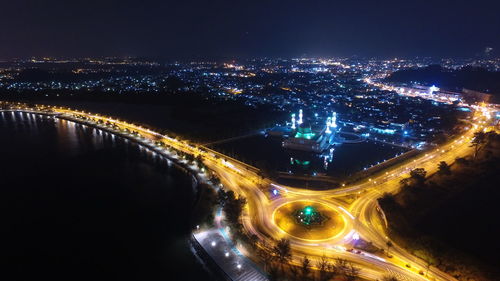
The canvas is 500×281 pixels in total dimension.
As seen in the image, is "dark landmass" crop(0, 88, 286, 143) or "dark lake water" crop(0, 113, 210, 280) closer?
"dark lake water" crop(0, 113, 210, 280)

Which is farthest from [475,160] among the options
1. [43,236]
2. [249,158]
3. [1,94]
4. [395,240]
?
[1,94]

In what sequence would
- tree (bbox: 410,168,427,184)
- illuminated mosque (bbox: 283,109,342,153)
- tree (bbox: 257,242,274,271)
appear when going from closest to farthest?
1. tree (bbox: 257,242,274,271)
2. tree (bbox: 410,168,427,184)
3. illuminated mosque (bbox: 283,109,342,153)

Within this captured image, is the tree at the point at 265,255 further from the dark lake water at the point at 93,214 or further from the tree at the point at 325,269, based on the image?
the dark lake water at the point at 93,214

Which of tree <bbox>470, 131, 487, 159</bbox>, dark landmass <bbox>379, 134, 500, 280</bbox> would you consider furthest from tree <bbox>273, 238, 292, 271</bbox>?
tree <bbox>470, 131, 487, 159</bbox>

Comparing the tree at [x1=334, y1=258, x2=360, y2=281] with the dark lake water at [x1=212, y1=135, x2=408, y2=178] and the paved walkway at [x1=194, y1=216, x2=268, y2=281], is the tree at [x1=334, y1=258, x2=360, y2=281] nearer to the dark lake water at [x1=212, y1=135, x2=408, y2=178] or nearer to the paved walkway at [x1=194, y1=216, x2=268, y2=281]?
the paved walkway at [x1=194, y1=216, x2=268, y2=281]

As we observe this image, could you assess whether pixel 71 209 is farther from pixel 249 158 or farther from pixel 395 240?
pixel 395 240

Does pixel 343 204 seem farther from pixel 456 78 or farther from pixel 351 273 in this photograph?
pixel 456 78
